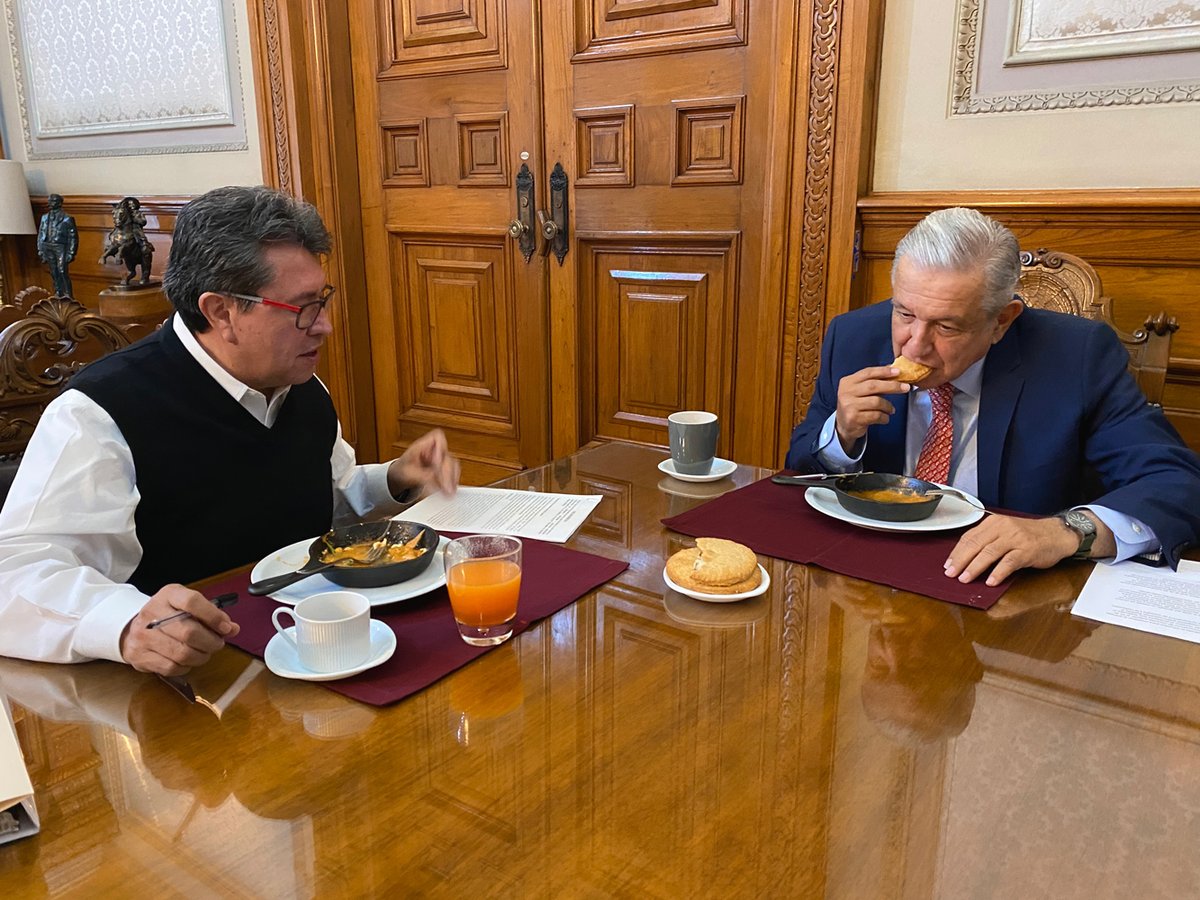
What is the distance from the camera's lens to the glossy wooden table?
0.66 meters

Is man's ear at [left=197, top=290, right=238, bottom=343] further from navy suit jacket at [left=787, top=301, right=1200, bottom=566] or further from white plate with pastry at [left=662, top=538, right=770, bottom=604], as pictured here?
navy suit jacket at [left=787, top=301, right=1200, bottom=566]

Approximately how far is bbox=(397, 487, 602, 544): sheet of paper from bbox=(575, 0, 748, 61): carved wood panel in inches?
71.9

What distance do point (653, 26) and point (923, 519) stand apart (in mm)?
2080

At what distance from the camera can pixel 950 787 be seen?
747mm

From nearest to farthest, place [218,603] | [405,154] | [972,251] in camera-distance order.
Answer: [218,603], [972,251], [405,154]

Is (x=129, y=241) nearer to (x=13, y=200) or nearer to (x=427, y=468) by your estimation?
(x=13, y=200)

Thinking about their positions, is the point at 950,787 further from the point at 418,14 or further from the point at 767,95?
the point at 418,14

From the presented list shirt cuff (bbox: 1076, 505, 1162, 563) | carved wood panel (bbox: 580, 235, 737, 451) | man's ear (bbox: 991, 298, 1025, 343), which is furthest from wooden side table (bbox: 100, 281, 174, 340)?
shirt cuff (bbox: 1076, 505, 1162, 563)

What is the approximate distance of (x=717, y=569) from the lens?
110 cm

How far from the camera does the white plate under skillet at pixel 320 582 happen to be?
1065mm

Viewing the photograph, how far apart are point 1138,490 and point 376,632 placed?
1.03m

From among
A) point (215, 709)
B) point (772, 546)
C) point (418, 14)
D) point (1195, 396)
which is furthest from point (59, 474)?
point (418, 14)

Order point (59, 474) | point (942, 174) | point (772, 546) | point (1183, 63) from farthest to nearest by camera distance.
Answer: point (942, 174), point (1183, 63), point (772, 546), point (59, 474)

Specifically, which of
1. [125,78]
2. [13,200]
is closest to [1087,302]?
[125,78]
